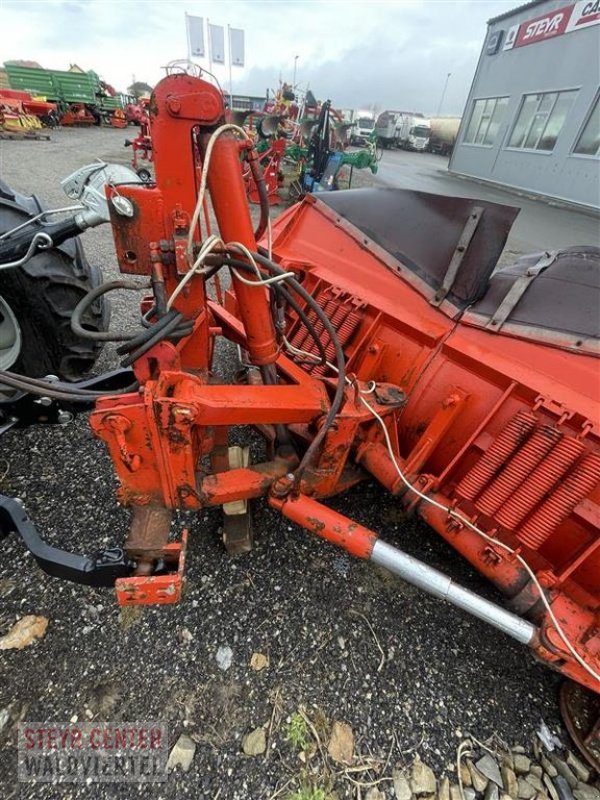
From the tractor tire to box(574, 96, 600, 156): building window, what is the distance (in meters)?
14.4

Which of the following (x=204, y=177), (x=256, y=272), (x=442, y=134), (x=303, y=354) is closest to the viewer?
(x=204, y=177)

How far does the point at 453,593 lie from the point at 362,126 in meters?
32.1

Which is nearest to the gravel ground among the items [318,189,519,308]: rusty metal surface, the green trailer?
[318,189,519,308]: rusty metal surface

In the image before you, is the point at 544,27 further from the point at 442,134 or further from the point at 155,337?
the point at 442,134

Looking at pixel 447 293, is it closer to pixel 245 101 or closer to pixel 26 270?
pixel 26 270

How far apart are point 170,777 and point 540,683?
1.59 meters

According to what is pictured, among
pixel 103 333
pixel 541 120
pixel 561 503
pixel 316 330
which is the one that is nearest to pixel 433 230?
pixel 316 330

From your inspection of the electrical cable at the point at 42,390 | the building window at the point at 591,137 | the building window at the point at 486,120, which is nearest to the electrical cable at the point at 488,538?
the electrical cable at the point at 42,390

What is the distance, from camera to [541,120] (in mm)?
13453

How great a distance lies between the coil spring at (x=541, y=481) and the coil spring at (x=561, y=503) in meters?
0.03

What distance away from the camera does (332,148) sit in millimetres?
10180

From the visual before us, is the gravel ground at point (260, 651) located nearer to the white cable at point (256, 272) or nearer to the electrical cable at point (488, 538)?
the electrical cable at point (488, 538)

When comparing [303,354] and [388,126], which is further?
[388,126]

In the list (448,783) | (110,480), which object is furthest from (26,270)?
(448,783)
